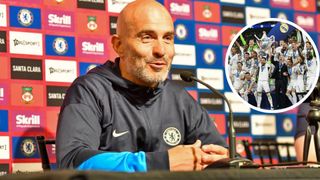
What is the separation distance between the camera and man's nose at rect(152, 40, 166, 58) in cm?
258

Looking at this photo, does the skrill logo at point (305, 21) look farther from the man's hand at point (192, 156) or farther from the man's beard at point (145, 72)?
the man's hand at point (192, 156)

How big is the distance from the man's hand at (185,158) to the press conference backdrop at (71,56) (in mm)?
1201

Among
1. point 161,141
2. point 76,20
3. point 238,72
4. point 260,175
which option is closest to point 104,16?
point 76,20

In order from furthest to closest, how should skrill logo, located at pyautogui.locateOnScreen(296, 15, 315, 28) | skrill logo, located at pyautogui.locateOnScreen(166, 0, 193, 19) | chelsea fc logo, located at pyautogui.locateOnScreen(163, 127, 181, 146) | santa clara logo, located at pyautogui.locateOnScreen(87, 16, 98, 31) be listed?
skrill logo, located at pyautogui.locateOnScreen(296, 15, 315, 28) < skrill logo, located at pyautogui.locateOnScreen(166, 0, 193, 19) < santa clara logo, located at pyautogui.locateOnScreen(87, 16, 98, 31) < chelsea fc logo, located at pyautogui.locateOnScreen(163, 127, 181, 146)

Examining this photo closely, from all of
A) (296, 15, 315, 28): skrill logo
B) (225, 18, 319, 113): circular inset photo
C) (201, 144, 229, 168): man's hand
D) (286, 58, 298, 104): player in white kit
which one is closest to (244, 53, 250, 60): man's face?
(225, 18, 319, 113): circular inset photo

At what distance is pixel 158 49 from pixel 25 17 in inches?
33.3

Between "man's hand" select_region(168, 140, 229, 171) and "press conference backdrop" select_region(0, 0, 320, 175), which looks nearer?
"man's hand" select_region(168, 140, 229, 171)

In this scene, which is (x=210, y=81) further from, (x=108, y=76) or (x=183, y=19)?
(x=108, y=76)

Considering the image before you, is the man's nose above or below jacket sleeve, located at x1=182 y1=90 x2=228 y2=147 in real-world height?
above

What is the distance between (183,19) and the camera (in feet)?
11.7

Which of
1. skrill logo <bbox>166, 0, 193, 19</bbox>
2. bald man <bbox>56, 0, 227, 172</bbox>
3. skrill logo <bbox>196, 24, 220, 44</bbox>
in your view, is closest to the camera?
bald man <bbox>56, 0, 227, 172</bbox>

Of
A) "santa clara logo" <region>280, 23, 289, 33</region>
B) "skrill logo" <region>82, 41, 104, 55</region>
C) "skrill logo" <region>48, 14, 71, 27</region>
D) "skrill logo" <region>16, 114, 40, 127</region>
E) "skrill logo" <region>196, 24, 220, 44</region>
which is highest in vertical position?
"skrill logo" <region>48, 14, 71, 27</region>

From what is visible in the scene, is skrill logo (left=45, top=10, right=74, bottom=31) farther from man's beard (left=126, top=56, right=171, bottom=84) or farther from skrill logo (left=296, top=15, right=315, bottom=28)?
skrill logo (left=296, top=15, right=315, bottom=28)

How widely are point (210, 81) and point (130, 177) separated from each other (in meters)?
2.46
